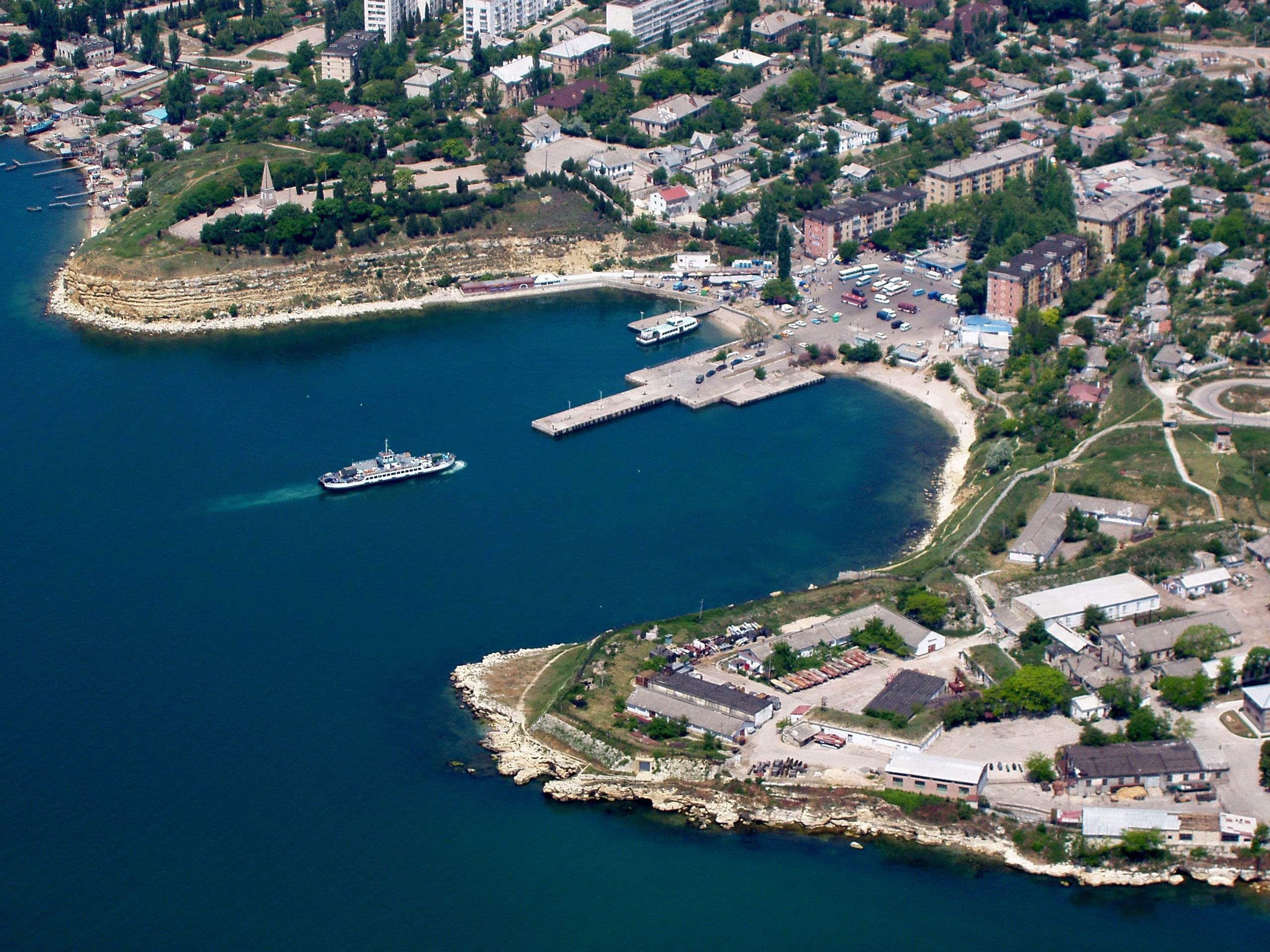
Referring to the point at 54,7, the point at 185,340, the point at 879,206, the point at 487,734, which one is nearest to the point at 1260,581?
the point at 487,734

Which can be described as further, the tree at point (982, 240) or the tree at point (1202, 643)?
the tree at point (982, 240)

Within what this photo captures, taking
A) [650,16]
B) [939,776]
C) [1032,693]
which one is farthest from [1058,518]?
[650,16]

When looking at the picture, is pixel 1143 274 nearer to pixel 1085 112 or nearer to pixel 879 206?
pixel 879 206

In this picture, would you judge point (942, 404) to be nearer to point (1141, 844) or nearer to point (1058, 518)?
point (1058, 518)

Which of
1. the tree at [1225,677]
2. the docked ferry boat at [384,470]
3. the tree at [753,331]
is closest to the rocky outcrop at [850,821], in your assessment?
the tree at [1225,677]

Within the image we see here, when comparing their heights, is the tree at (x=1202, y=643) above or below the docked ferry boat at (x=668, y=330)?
below

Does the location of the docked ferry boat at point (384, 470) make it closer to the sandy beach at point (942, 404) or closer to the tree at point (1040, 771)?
the sandy beach at point (942, 404)
